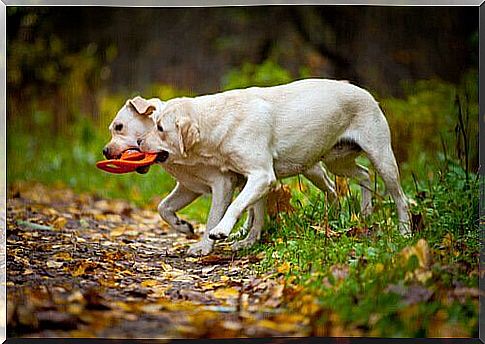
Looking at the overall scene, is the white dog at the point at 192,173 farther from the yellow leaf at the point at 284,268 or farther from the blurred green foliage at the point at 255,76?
the blurred green foliage at the point at 255,76

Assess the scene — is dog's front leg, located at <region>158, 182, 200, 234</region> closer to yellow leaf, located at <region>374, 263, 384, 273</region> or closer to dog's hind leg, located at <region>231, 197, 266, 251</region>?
dog's hind leg, located at <region>231, 197, 266, 251</region>

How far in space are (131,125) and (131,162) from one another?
29 centimetres

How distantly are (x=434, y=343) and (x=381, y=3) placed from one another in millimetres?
1617

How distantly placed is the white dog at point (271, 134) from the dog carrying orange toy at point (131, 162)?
0.17ft

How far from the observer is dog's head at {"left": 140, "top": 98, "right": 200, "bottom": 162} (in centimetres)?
428

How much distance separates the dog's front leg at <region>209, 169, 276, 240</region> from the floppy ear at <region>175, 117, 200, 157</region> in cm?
33

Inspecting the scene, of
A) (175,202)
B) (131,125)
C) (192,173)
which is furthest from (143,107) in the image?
(175,202)

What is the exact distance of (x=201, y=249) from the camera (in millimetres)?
4520

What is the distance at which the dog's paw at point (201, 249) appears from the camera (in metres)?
4.50

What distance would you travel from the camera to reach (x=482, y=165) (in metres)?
4.21

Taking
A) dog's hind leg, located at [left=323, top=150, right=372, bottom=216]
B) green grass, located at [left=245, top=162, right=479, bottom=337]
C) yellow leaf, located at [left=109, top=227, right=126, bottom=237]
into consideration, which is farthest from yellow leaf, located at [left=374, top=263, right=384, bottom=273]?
yellow leaf, located at [left=109, top=227, right=126, bottom=237]

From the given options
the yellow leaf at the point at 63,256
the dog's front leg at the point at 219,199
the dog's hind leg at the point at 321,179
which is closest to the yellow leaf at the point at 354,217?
the dog's hind leg at the point at 321,179

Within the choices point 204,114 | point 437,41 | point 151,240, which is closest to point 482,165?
point 437,41

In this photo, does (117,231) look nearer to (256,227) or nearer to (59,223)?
(59,223)
